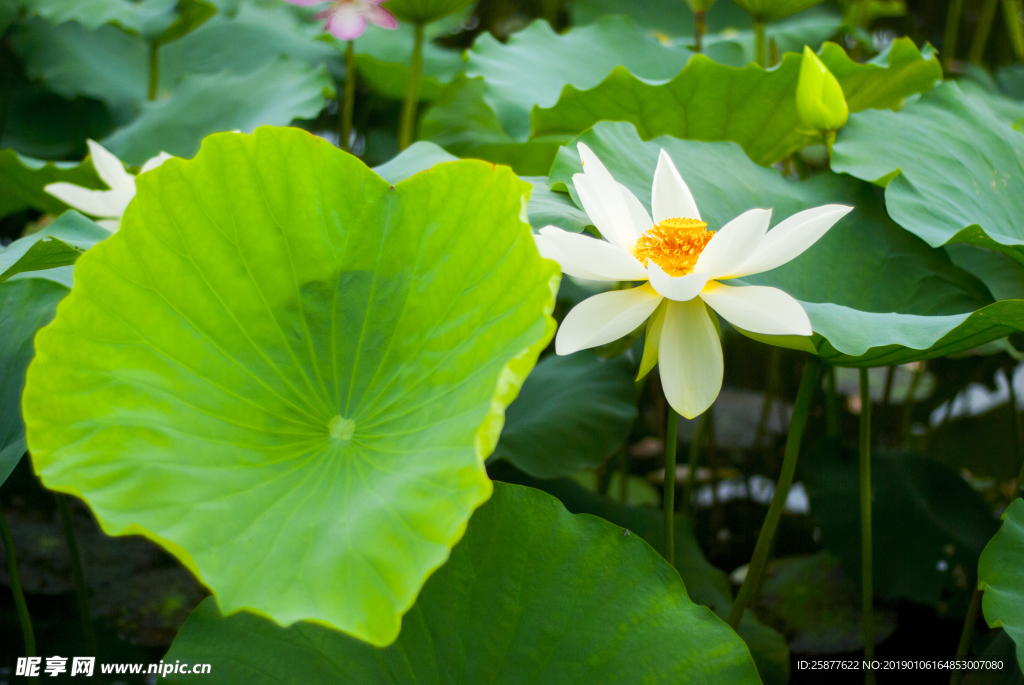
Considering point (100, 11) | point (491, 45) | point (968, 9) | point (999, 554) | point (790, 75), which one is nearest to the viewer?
point (999, 554)

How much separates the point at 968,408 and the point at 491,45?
3.98ft

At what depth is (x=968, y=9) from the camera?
83.9 inches

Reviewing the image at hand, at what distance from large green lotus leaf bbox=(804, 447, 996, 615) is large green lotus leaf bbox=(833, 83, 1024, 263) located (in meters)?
0.37

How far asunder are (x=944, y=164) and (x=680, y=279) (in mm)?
502

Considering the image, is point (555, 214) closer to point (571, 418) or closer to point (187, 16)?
point (571, 418)

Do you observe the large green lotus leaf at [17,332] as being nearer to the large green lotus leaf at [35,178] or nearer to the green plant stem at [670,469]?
the large green lotus leaf at [35,178]

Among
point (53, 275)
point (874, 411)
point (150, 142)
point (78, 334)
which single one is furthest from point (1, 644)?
point (874, 411)

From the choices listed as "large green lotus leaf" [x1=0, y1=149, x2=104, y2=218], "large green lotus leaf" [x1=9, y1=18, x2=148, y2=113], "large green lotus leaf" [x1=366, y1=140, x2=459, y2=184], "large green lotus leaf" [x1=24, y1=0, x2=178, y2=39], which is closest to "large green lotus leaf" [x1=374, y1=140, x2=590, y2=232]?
"large green lotus leaf" [x1=366, y1=140, x2=459, y2=184]

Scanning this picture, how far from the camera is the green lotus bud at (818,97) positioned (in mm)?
Result: 741

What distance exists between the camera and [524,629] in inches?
20.4

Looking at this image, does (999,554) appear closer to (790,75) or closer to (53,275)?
(790,75)

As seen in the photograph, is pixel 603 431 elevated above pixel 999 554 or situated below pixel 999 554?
below

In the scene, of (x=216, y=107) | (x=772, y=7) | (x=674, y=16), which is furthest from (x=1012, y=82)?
(x=216, y=107)

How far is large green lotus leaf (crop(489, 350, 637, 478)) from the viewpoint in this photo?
84 cm
